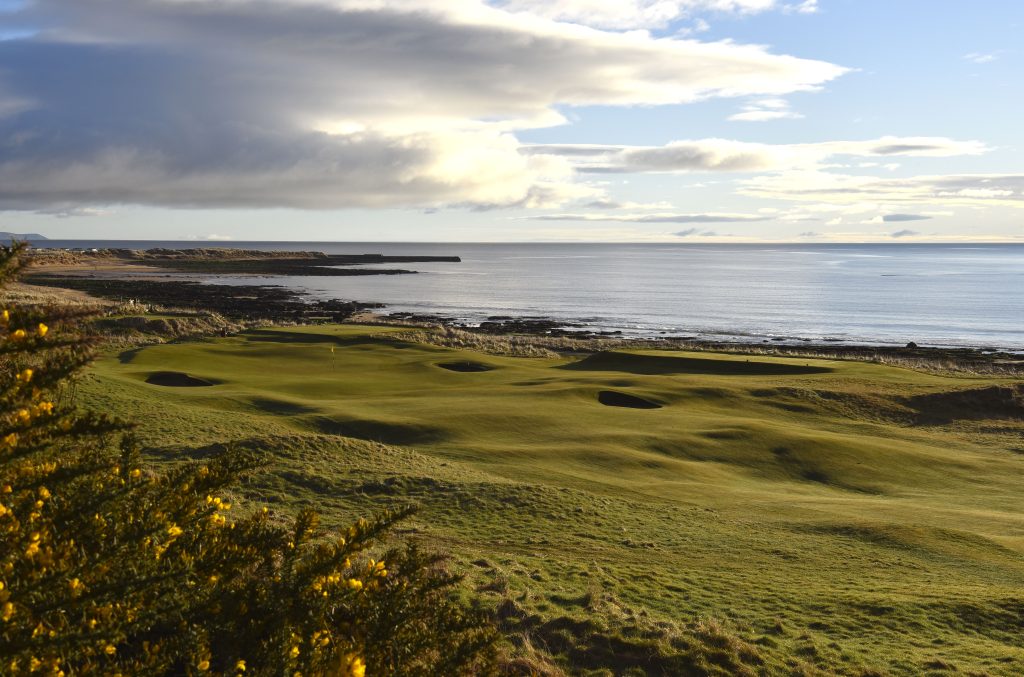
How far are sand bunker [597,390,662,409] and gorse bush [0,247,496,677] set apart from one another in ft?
102

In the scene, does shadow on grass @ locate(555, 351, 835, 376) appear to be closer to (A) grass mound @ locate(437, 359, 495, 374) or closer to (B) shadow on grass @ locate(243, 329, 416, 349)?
(A) grass mound @ locate(437, 359, 495, 374)

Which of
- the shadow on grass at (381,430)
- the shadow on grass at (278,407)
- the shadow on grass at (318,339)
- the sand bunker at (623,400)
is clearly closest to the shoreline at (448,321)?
the shadow on grass at (318,339)

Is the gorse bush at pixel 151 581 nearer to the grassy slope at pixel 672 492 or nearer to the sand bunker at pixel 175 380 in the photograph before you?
the grassy slope at pixel 672 492

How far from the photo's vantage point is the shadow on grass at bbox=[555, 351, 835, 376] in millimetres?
48469

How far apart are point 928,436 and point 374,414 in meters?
22.3

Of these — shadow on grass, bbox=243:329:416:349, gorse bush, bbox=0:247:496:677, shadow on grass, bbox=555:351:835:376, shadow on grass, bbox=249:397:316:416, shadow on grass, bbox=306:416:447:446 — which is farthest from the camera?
shadow on grass, bbox=243:329:416:349

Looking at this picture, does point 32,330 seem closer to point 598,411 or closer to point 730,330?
point 598,411

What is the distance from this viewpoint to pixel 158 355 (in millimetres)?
42656

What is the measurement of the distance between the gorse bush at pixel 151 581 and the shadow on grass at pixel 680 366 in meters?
43.3

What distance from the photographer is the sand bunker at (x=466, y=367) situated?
4731cm

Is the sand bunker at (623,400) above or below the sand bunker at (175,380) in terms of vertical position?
above

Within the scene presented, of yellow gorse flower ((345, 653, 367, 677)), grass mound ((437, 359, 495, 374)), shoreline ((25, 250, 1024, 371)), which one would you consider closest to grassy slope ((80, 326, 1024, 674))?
yellow gorse flower ((345, 653, 367, 677))

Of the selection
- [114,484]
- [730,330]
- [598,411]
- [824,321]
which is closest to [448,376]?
[598,411]

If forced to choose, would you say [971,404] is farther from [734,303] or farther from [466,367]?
[734,303]
